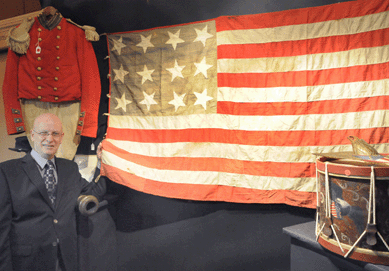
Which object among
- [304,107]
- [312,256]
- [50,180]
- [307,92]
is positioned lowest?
[312,256]

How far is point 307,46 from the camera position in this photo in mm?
1806

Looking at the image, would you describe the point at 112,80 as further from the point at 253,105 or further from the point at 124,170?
the point at 253,105

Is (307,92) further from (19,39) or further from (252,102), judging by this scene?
(19,39)

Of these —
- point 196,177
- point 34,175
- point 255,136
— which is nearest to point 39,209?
point 34,175

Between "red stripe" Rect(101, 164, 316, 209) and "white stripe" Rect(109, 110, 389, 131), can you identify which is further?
"red stripe" Rect(101, 164, 316, 209)

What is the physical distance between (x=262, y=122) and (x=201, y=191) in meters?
0.71

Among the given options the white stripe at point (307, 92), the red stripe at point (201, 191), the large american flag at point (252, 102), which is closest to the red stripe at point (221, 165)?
the large american flag at point (252, 102)

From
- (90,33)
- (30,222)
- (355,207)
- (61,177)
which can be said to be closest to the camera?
(355,207)

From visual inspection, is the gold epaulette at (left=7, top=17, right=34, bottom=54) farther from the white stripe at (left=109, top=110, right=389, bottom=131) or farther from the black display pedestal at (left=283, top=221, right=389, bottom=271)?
the black display pedestal at (left=283, top=221, right=389, bottom=271)

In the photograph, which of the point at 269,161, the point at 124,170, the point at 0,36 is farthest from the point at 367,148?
the point at 0,36

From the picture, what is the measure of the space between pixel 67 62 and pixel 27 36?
32 cm

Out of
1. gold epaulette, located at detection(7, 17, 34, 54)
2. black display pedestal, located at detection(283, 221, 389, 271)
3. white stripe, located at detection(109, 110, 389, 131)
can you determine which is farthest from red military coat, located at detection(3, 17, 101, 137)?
black display pedestal, located at detection(283, 221, 389, 271)

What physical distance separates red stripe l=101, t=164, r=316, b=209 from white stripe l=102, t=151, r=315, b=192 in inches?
1.2

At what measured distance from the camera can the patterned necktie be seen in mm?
1376
